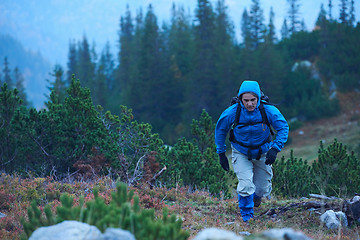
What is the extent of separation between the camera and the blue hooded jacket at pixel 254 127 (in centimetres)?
495

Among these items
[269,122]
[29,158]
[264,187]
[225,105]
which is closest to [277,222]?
[264,187]

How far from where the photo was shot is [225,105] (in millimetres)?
31266

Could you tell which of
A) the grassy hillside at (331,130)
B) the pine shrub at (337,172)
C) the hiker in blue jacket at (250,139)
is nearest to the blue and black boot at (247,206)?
the hiker in blue jacket at (250,139)

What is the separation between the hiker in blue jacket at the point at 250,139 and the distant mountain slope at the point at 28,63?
161m

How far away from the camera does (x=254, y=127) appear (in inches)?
196

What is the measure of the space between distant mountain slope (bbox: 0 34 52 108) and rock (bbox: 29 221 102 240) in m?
163

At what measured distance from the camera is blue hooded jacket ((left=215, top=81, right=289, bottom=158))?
495 cm

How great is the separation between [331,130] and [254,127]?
23.2 meters

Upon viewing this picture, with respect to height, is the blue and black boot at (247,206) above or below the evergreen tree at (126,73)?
below

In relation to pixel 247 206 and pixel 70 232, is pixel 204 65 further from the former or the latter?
pixel 70 232

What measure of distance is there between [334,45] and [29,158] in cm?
2949

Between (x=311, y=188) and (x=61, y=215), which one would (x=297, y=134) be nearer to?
(x=311, y=188)

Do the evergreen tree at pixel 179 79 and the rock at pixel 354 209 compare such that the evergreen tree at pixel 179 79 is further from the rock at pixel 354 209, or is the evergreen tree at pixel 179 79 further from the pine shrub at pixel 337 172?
the rock at pixel 354 209

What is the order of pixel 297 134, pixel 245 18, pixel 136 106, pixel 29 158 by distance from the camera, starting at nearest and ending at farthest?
pixel 29 158
pixel 297 134
pixel 136 106
pixel 245 18
